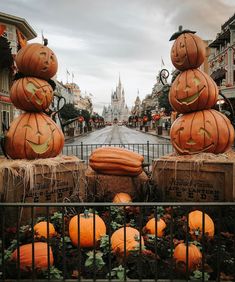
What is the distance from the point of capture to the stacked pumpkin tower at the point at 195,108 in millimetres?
5238

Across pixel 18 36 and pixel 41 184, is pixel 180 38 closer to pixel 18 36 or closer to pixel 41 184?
pixel 41 184

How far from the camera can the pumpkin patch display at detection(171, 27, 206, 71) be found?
5.40 m

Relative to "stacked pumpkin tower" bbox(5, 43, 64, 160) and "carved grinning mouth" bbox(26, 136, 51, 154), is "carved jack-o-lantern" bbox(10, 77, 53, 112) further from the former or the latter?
"carved grinning mouth" bbox(26, 136, 51, 154)

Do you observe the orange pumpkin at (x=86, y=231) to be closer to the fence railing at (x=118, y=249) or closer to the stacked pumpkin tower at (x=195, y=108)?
the fence railing at (x=118, y=249)

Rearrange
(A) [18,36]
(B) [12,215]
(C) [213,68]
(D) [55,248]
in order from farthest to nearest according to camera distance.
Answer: (C) [213,68], (A) [18,36], (B) [12,215], (D) [55,248]

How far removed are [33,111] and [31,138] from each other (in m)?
0.56

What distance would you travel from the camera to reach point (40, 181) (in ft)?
15.9

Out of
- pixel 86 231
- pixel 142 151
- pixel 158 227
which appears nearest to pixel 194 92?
pixel 158 227

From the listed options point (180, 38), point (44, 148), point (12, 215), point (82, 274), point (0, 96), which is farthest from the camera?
point (0, 96)

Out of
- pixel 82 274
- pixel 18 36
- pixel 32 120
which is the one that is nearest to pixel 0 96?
pixel 18 36

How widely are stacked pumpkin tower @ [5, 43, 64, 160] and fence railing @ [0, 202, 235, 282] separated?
99 centimetres

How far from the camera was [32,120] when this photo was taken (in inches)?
202

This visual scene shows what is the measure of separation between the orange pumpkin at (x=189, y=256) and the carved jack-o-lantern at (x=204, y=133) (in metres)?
2.15

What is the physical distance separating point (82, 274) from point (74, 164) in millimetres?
2194
